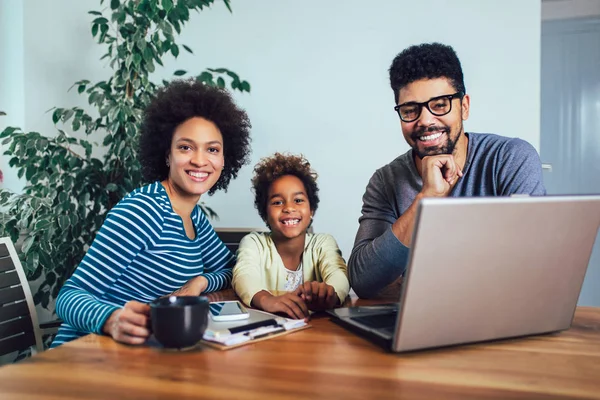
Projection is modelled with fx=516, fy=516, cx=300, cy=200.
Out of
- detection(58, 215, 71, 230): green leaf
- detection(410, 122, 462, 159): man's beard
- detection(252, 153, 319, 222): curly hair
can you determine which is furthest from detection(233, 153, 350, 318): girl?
detection(58, 215, 71, 230): green leaf

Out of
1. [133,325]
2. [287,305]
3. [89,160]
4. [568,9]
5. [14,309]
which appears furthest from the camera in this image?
[568,9]

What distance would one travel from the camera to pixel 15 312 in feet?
5.50

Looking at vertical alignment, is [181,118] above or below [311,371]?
above

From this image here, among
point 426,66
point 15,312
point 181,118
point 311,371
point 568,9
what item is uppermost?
point 568,9

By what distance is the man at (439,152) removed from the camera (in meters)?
1.30

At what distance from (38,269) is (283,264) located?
4.26 ft

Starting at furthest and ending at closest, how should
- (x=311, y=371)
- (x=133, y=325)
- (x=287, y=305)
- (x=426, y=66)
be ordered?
(x=426, y=66)
(x=287, y=305)
(x=133, y=325)
(x=311, y=371)

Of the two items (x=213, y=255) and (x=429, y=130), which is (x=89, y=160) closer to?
(x=213, y=255)

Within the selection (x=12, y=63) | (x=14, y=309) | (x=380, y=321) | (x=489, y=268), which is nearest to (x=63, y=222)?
(x=14, y=309)

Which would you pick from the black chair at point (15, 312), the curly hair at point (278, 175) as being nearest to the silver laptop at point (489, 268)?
the curly hair at point (278, 175)

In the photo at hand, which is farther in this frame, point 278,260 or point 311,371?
point 278,260

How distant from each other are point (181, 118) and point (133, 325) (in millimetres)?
815

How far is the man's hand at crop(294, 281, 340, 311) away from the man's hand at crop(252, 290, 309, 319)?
0.02 metres

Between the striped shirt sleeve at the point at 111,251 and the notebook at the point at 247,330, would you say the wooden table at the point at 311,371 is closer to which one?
the notebook at the point at 247,330
